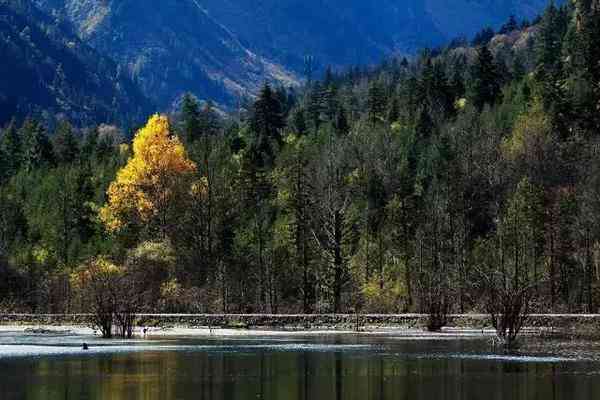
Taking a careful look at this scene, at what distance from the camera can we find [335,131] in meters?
165

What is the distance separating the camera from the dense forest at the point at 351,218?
295 feet

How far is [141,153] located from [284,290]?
674 inches

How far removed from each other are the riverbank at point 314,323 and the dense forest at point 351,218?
2316 millimetres

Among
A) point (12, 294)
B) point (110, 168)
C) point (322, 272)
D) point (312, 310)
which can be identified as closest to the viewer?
point (312, 310)

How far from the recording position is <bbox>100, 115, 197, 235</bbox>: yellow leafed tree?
340 ft

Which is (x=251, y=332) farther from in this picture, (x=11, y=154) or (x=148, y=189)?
(x=11, y=154)

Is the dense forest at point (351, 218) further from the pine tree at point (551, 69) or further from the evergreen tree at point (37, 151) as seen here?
the evergreen tree at point (37, 151)

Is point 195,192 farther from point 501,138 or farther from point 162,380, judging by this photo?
point 162,380

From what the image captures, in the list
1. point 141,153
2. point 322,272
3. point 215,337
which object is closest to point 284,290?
point 322,272

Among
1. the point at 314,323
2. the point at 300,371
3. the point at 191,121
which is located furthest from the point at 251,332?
the point at 191,121

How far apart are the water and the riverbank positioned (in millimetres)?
12794

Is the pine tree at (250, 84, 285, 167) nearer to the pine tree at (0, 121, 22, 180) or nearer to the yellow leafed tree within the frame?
the pine tree at (0, 121, 22, 180)

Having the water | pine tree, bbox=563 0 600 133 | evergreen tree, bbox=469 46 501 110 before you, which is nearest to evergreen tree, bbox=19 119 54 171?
evergreen tree, bbox=469 46 501 110

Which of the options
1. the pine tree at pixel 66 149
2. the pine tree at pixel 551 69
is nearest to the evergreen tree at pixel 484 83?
the pine tree at pixel 551 69
